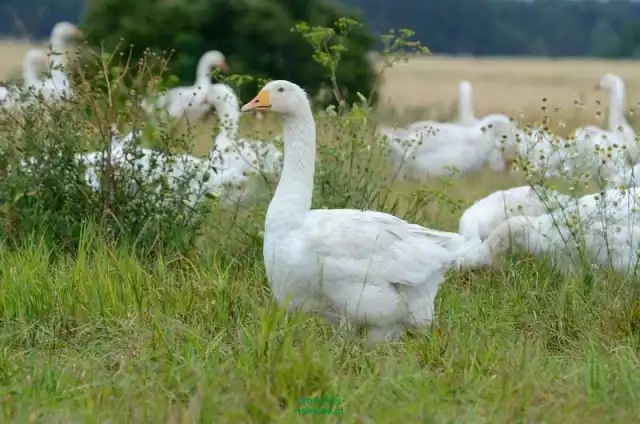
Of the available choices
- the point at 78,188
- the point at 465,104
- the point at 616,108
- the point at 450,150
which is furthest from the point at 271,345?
the point at 465,104

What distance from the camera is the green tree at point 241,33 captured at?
57.9 ft

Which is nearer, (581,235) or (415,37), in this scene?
(581,235)

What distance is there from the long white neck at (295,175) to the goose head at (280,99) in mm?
44

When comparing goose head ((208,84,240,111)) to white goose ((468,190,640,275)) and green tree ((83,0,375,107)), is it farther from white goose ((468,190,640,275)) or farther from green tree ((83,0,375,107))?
green tree ((83,0,375,107))

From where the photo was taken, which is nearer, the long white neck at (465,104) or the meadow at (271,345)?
the meadow at (271,345)

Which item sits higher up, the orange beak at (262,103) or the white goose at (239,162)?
the orange beak at (262,103)

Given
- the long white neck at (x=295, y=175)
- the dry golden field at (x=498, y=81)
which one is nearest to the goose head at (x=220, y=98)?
the long white neck at (x=295, y=175)

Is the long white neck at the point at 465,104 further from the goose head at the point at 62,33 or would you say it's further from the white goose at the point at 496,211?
the white goose at the point at 496,211

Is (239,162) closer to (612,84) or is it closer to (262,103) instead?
(262,103)

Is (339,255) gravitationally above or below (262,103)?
below

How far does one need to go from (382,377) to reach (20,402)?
58.0 inches

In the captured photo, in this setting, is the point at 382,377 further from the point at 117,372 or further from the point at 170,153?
the point at 170,153

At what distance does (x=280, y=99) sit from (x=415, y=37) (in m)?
31.6

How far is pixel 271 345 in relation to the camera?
4750mm
